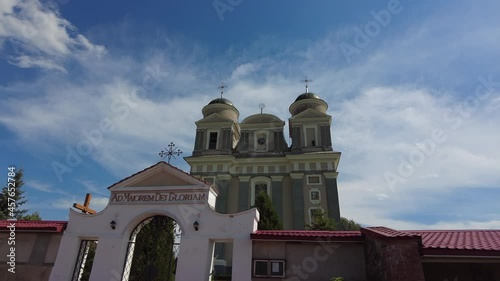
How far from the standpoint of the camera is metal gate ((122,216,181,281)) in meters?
9.84

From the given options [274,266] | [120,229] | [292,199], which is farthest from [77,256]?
[292,199]

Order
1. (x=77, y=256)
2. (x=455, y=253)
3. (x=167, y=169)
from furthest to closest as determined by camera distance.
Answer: (x=167, y=169) → (x=77, y=256) → (x=455, y=253)

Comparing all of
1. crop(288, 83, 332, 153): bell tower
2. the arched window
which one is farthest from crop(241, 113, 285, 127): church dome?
the arched window

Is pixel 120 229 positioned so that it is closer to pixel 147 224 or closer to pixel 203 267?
pixel 147 224

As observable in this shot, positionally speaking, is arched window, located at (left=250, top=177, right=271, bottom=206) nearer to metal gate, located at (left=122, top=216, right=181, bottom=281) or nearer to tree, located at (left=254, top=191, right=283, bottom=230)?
tree, located at (left=254, top=191, right=283, bottom=230)

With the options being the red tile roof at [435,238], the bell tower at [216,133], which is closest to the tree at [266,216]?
the bell tower at [216,133]

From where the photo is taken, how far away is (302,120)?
89.1 feet

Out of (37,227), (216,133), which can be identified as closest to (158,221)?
(37,227)

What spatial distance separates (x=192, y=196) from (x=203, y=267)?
222 cm

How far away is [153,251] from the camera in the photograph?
9.97m

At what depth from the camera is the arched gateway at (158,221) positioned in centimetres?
918

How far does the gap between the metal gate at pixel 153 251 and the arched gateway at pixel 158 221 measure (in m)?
0.14

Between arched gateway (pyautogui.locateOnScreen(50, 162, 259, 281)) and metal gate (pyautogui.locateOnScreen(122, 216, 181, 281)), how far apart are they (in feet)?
0.47

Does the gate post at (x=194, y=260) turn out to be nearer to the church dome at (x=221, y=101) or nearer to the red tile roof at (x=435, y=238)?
the red tile roof at (x=435, y=238)
